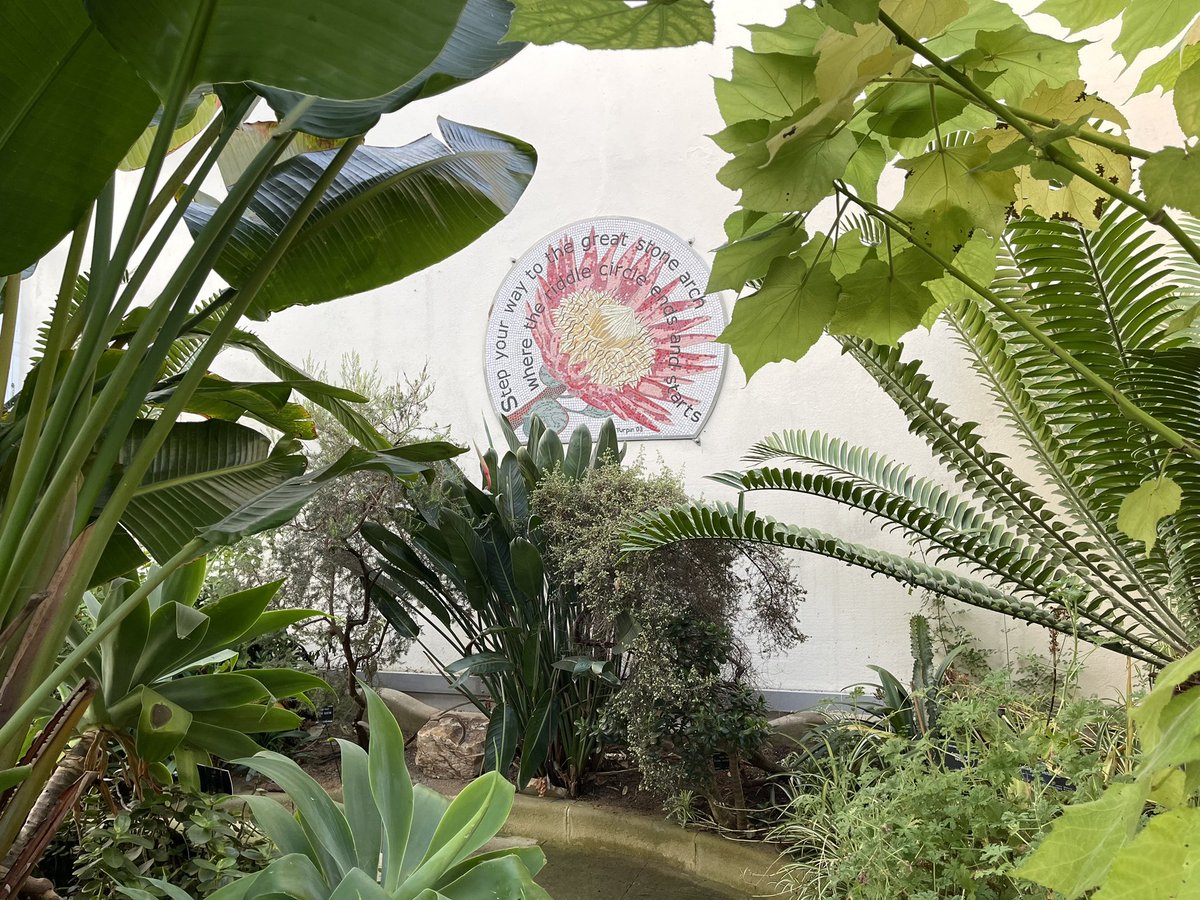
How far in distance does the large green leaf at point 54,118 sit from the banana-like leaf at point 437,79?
6.5 inches

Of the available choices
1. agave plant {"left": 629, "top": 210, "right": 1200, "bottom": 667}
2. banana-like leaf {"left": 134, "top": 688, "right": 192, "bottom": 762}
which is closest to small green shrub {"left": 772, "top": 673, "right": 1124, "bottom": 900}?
agave plant {"left": 629, "top": 210, "right": 1200, "bottom": 667}

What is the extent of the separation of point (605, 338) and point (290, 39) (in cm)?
436

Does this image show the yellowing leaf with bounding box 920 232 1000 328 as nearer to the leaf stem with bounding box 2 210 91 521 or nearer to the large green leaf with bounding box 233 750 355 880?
the leaf stem with bounding box 2 210 91 521

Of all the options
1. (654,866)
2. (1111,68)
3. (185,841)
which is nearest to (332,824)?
(185,841)

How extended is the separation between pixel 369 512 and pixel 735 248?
4030 millimetres

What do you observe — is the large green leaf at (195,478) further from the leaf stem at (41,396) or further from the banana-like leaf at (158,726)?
the leaf stem at (41,396)

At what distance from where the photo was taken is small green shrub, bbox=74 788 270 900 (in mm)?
1331

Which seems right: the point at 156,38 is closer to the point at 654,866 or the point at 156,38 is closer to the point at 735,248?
the point at 735,248

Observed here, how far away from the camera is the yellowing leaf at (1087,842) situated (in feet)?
0.64

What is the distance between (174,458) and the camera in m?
1.59

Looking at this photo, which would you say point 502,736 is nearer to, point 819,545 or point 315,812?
point 819,545

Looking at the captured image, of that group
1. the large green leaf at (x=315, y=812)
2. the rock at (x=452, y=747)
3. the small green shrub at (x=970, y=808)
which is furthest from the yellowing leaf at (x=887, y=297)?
the rock at (x=452, y=747)

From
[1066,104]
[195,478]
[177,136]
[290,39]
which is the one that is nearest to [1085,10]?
[1066,104]

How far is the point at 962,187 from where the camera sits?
14.8 inches
